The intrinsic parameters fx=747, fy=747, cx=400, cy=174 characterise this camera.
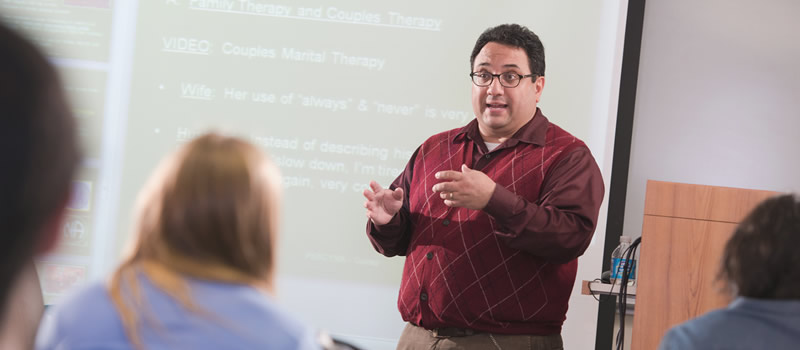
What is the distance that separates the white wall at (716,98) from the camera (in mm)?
3695

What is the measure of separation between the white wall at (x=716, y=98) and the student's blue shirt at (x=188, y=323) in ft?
9.58

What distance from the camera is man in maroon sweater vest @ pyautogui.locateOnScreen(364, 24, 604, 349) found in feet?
7.21

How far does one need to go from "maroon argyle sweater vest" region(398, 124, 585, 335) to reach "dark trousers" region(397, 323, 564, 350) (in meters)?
0.02

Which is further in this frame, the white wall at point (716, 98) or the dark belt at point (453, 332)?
the white wall at point (716, 98)

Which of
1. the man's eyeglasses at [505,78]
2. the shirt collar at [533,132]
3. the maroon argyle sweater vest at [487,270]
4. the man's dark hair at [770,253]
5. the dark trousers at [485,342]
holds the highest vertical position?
the man's eyeglasses at [505,78]

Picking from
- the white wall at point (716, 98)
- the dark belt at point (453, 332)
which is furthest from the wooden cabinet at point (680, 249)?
the white wall at point (716, 98)

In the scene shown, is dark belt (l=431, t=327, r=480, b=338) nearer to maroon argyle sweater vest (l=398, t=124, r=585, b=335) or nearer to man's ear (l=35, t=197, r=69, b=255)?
maroon argyle sweater vest (l=398, t=124, r=585, b=335)

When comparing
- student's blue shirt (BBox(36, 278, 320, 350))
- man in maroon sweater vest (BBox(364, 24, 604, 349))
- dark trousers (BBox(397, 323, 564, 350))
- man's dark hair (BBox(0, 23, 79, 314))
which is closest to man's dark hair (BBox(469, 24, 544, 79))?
man in maroon sweater vest (BBox(364, 24, 604, 349))

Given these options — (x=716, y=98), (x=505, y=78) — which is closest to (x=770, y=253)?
(x=505, y=78)

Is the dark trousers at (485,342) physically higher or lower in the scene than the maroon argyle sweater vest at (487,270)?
lower

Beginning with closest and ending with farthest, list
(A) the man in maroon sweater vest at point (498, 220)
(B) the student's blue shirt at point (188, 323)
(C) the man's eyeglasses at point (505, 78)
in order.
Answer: (B) the student's blue shirt at point (188, 323), (A) the man in maroon sweater vest at point (498, 220), (C) the man's eyeglasses at point (505, 78)

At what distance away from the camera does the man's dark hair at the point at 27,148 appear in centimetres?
74

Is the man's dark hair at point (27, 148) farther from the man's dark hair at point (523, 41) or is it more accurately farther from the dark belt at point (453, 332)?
the man's dark hair at point (523, 41)

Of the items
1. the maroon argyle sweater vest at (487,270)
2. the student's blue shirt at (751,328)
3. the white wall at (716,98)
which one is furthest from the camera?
the white wall at (716,98)
